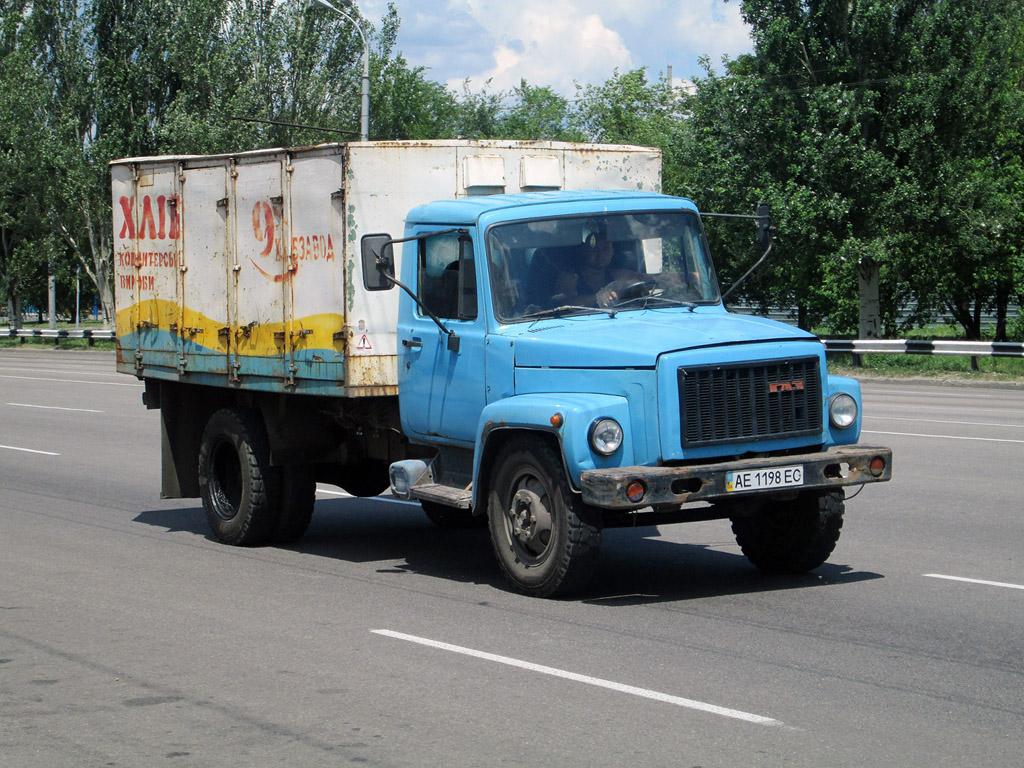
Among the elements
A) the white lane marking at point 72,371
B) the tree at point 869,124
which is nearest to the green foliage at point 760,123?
the tree at point 869,124

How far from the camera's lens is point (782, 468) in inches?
307

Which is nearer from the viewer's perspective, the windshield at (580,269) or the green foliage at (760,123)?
the windshield at (580,269)

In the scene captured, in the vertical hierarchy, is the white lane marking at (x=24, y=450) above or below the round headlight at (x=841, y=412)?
below

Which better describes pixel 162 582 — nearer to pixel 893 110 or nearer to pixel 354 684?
pixel 354 684

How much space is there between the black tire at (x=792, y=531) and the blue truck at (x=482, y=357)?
0.5 inches

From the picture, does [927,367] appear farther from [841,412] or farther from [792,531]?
[841,412]

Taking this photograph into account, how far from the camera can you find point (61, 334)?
54.8 m

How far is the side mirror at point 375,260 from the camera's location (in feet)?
27.9

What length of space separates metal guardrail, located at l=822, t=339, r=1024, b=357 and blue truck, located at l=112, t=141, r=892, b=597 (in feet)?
64.4

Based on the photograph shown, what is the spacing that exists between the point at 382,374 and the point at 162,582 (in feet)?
6.63

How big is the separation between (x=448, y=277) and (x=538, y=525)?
6.15 ft

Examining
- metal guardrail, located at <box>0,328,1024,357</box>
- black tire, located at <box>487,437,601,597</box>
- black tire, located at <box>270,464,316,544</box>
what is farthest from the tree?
black tire, located at <box>487,437,601,597</box>

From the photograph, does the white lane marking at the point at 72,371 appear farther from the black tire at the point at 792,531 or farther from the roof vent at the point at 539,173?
the black tire at the point at 792,531

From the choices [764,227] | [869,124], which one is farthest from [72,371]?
[764,227]
